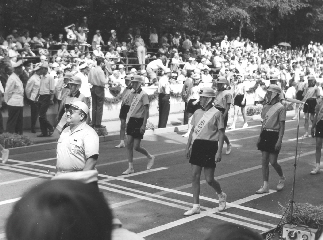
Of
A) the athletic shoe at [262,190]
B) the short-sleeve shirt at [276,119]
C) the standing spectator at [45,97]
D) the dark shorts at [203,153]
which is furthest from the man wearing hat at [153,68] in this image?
the dark shorts at [203,153]

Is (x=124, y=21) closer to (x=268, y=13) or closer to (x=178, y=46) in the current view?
(x=178, y=46)

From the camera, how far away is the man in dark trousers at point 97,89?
59.2 feet

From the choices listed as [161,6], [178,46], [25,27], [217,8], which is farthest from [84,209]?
[217,8]

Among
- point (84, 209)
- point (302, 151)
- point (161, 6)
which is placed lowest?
point (302, 151)

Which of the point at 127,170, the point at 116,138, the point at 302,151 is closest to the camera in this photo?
the point at 127,170

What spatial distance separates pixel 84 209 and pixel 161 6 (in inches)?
1318

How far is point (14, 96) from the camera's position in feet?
52.8

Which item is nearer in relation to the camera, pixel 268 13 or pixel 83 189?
pixel 83 189

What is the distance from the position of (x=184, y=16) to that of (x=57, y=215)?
35.4 m

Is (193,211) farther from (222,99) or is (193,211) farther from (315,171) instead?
(222,99)

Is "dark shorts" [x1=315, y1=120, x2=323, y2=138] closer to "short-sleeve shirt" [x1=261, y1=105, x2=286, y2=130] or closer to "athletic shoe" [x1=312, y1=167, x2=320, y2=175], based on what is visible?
"athletic shoe" [x1=312, y1=167, x2=320, y2=175]

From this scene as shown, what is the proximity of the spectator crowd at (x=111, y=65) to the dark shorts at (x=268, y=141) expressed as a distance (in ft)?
10.7

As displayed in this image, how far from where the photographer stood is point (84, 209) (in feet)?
5.41

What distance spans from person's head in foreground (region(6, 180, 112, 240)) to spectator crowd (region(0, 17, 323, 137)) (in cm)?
921
